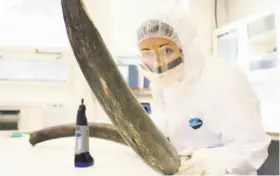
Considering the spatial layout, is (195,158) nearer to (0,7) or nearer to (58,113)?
(58,113)

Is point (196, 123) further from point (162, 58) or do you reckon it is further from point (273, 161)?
point (273, 161)

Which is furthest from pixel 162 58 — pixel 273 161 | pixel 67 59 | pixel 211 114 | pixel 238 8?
pixel 238 8

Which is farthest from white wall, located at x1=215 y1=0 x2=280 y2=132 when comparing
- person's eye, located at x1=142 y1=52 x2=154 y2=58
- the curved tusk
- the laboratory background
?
the curved tusk

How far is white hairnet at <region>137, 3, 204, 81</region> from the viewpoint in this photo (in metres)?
1.28

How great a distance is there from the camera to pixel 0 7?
8.25 feet

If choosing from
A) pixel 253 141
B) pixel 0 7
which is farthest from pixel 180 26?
pixel 0 7

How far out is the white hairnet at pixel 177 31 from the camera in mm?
1280

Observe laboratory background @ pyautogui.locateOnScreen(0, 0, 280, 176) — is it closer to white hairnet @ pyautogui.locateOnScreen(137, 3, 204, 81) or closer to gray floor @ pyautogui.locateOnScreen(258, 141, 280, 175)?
gray floor @ pyautogui.locateOnScreen(258, 141, 280, 175)

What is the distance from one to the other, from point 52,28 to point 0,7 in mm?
465

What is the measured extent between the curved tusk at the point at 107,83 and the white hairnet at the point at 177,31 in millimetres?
702

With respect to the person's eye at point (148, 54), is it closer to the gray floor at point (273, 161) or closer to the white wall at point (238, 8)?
the gray floor at point (273, 161)

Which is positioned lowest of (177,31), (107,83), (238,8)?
(107,83)

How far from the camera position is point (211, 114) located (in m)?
1.23

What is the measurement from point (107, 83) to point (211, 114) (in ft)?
2.49
